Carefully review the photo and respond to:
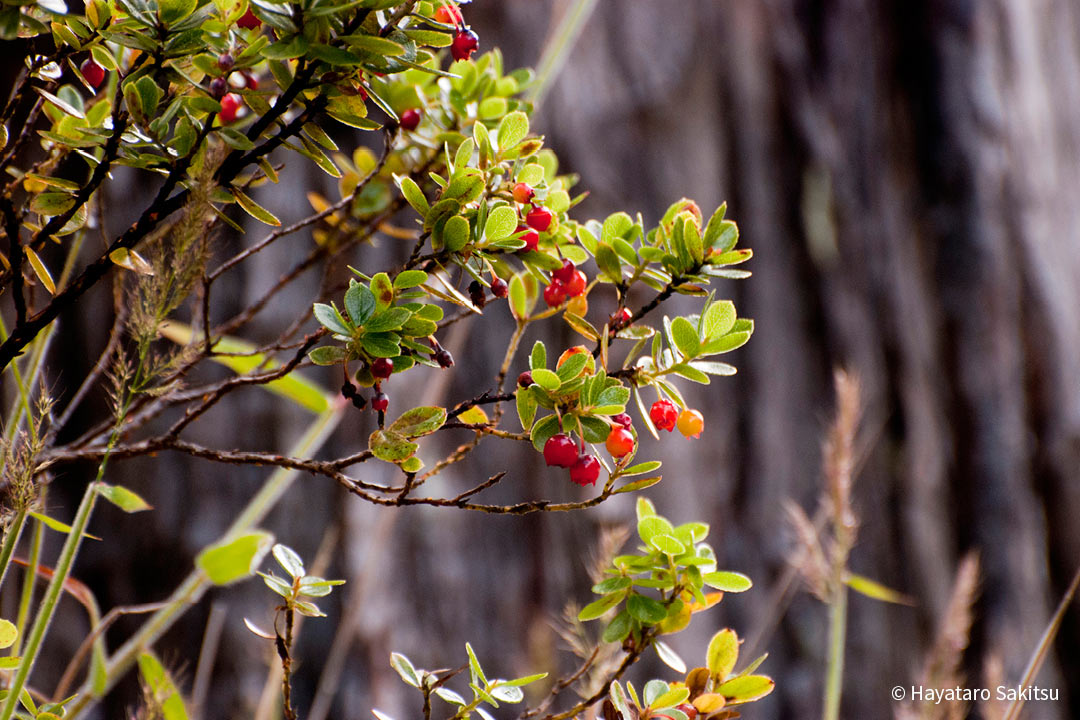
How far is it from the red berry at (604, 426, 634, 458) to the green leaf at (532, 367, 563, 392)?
0.04 m

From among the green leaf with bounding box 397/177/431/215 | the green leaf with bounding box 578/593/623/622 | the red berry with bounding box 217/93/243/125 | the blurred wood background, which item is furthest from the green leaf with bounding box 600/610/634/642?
the blurred wood background

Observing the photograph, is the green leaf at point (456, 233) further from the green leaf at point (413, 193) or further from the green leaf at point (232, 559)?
the green leaf at point (232, 559)

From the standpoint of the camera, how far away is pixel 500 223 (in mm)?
292

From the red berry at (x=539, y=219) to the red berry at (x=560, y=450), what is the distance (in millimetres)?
97

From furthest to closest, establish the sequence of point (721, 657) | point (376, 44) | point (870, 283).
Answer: point (870, 283) → point (721, 657) → point (376, 44)

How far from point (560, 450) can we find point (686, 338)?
0.25 feet

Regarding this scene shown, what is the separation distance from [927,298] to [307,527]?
1.25 meters

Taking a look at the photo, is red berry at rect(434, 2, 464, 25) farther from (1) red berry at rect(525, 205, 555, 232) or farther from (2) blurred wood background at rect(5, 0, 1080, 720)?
(2) blurred wood background at rect(5, 0, 1080, 720)

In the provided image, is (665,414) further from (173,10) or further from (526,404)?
(173,10)

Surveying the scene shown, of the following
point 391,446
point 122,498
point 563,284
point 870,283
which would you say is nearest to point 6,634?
point 122,498

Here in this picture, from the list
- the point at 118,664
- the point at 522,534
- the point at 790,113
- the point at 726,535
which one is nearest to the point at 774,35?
the point at 790,113

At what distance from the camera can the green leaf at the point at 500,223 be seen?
290 mm

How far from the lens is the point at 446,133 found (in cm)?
42

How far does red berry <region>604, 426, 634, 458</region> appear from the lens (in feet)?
1.01
